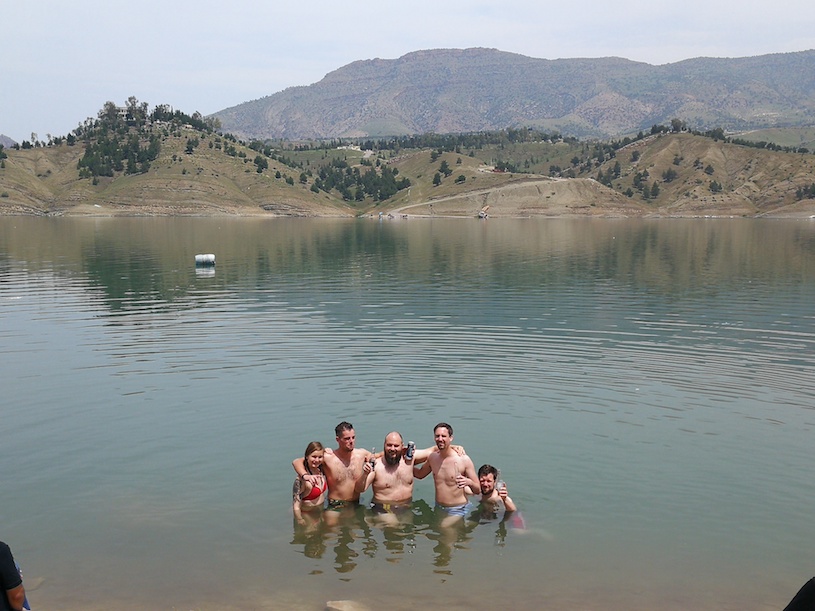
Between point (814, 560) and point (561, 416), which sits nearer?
point (814, 560)

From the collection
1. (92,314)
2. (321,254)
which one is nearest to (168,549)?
(92,314)

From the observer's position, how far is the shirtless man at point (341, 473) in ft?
62.2

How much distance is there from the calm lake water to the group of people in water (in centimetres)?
62

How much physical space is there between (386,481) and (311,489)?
1.81 m

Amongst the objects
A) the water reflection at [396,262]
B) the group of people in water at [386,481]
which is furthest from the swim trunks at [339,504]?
the water reflection at [396,262]

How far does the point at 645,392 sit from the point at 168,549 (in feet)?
61.3

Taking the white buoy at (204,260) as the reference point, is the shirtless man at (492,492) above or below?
below

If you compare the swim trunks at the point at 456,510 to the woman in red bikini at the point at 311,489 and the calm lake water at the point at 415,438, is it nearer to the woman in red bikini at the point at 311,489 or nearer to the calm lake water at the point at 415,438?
the calm lake water at the point at 415,438

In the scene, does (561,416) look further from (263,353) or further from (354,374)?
(263,353)

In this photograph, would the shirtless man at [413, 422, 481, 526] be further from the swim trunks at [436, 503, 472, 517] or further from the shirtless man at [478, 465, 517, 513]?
the shirtless man at [478, 465, 517, 513]

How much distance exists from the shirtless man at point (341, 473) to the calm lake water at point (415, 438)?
917mm

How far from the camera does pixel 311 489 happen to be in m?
18.6

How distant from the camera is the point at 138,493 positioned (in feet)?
66.4

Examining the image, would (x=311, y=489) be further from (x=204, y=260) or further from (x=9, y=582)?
(x=204, y=260)
